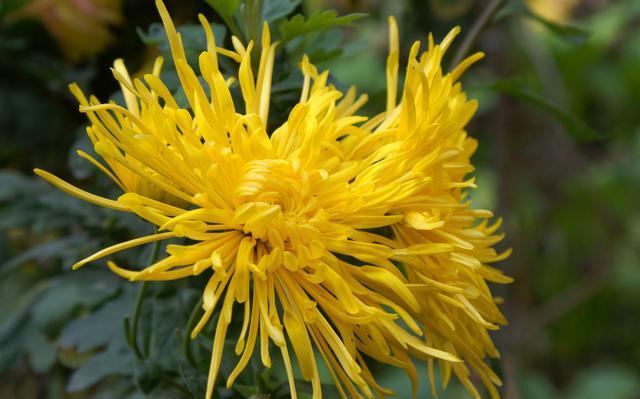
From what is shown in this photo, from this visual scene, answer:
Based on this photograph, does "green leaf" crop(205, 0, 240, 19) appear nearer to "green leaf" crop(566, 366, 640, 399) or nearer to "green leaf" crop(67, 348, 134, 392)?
"green leaf" crop(67, 348, 134, 392)

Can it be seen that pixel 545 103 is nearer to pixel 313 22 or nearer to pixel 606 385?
pixel 313 22

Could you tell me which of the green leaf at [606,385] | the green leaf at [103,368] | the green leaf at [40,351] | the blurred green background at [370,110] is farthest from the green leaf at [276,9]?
the green leaf at [606,385]

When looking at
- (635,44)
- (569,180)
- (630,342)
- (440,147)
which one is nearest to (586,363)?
(630,342)

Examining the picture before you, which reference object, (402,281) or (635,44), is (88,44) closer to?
(402,281)

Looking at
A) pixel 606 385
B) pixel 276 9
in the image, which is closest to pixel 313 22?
pixel 276 9

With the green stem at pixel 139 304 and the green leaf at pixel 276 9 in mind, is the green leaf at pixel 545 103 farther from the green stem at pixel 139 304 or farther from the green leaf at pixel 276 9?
the green stem at pixel 139 304

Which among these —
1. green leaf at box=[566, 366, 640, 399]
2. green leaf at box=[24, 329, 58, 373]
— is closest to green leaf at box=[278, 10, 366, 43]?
green leaf at box=[24, 329, 58, 373]
